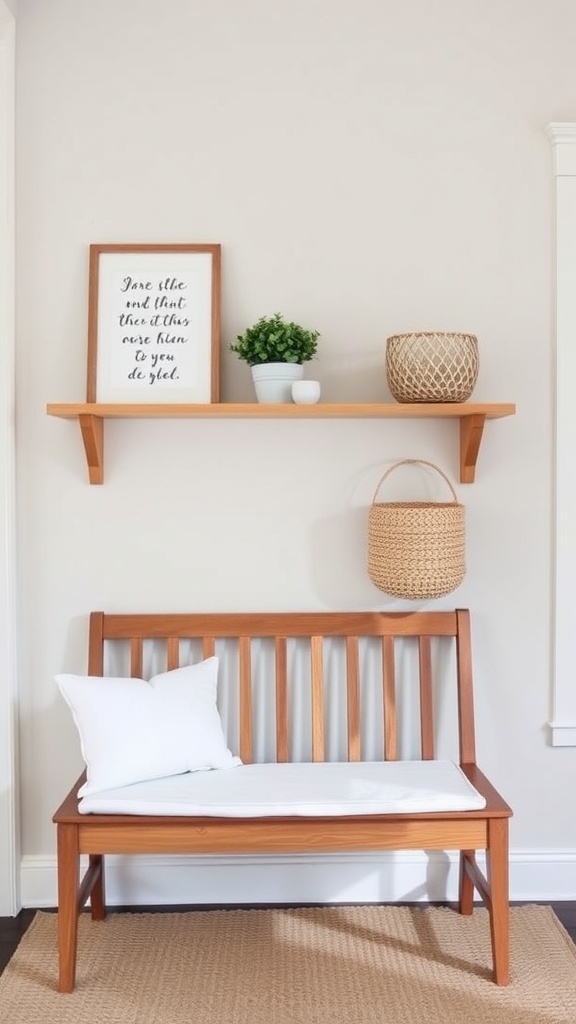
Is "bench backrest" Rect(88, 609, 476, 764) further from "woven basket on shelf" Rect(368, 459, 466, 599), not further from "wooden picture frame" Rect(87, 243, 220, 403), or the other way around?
"wooden picture frame" Rect(87, 243, 220, 403)

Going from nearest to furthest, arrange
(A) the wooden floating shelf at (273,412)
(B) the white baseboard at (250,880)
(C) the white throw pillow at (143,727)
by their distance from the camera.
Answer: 1. (C) the white throw pillow at (143,727)
2. (A) the wooden floating shelf at (273,412)
3. (B) the white baseboard at (250,880)

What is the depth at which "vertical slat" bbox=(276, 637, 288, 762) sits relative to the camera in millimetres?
2383

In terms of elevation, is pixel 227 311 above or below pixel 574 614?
above

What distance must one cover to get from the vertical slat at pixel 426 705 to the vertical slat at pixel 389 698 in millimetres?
75

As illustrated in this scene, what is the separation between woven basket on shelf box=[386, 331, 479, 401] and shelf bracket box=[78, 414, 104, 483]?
78cm

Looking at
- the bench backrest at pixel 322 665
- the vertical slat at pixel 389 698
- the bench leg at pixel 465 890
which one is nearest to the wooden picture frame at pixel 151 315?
the bench backrest at pixel 322 665

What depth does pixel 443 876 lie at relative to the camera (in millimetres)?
2477

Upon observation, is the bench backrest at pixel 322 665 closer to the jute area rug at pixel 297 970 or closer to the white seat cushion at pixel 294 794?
the white seat cushion at pixel 294 794

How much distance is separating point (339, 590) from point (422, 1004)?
1.02m

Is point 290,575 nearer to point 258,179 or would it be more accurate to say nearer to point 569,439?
point 569,439

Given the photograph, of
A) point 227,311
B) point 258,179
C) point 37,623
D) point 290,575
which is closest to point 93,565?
point 37,623

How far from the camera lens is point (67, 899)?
79.5 inches

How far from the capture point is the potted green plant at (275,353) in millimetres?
2266

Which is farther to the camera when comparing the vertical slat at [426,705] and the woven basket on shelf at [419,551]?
the vertical slat at [426,705]
